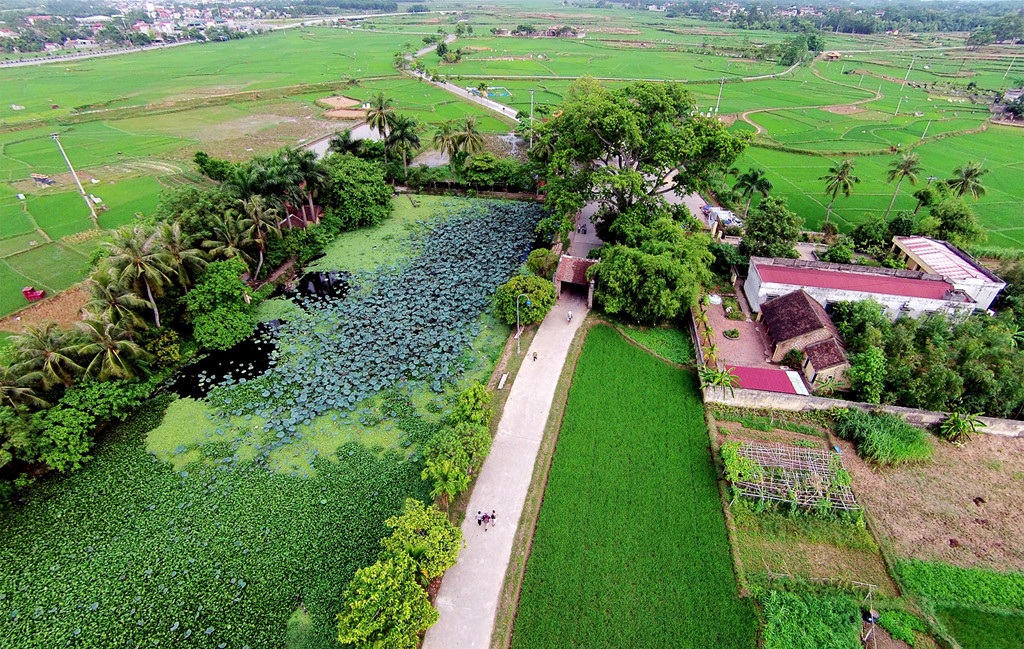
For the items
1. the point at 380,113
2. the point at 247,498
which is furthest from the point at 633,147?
the point at 247,498

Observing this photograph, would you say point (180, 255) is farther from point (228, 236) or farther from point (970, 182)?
point (970, 182)

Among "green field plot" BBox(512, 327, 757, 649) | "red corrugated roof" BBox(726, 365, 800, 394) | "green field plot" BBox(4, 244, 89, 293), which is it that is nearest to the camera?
"green field plot" BBox(512, 327, 757, 649)

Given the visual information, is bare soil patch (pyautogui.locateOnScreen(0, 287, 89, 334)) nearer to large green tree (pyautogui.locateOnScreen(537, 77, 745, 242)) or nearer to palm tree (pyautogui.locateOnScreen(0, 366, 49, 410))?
palm tree (pyautogui.locateOnScreen(0, 366, 49, 410))

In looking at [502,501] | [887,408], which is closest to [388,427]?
[502,501]

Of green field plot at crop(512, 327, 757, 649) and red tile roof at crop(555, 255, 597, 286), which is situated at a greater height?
red tile roof at crop(555, 255, 597, 286)

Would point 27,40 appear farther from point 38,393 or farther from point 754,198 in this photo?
point 754,198

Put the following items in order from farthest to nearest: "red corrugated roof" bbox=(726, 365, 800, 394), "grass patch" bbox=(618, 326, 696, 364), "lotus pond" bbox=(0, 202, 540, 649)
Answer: "grass patch" bbox=(618, 326, 696, 364) → "red corrugated roof" bbox=(726, 365, 800, 394) → "lotus pond" bbox=(0, 202, 540, 649)

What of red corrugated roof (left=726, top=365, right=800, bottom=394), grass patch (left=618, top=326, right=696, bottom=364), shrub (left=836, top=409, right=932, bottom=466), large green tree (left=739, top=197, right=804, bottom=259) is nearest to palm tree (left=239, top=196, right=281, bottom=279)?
grass patch (left=618, top=326, right=696, bottom=364)
